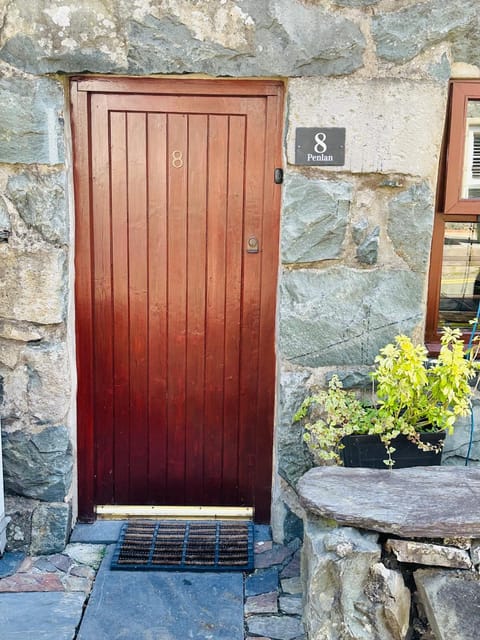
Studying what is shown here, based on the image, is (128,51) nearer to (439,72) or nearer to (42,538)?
(439,72)

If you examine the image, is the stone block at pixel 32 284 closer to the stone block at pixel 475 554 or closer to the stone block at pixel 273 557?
the stone block at pixel 273 557

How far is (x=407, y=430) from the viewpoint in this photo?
2.68 metres

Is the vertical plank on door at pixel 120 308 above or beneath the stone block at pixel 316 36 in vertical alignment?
beneath

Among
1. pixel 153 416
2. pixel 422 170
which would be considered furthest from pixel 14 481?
pixel 422 170

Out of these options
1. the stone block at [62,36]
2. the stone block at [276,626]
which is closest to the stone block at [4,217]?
the stone block at [62,36]

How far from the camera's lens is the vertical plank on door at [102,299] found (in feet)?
9.84

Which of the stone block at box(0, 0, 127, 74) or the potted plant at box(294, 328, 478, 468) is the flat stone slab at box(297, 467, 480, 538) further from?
the stone block at box(0, 0, 127, 74)

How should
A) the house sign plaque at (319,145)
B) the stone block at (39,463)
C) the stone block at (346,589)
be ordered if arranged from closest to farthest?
the stone block at (346,589), the house sign plaque at (319,145), the stone block at (39,463)

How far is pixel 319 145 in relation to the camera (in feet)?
9.23

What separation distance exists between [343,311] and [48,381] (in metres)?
1.39

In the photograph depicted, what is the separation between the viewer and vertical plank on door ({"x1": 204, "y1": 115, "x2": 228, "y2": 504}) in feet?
9.91

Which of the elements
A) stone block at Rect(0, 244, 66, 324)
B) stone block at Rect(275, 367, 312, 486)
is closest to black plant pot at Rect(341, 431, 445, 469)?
stone block at Rect(275, 367, 312, 486)

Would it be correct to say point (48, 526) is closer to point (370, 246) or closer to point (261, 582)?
point (261, 582)

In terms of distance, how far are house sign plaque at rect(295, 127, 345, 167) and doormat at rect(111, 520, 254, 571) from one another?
1829 mm
